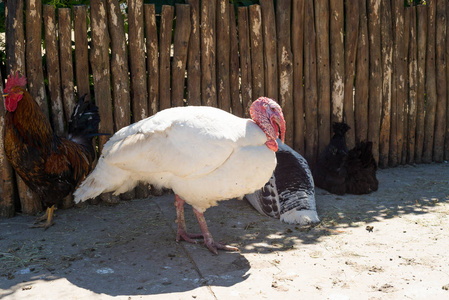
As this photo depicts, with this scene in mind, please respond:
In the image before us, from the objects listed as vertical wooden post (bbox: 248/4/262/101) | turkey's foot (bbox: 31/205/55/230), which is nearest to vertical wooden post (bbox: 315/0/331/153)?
vertical wooden post (bbox: 248/4/262/101)

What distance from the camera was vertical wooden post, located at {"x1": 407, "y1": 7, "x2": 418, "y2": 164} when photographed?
23.0ft

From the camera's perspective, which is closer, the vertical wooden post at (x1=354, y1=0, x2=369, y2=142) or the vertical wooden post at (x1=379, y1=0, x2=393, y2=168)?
the vertical wooden post at (x1=354, y1=0, x2=369, y2=142)

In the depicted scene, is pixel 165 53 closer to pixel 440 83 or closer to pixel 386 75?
pixel 386 75

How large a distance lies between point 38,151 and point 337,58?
4140 mm

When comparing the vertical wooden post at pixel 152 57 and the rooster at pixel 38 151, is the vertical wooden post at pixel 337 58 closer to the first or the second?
the vertical wooden post at pixel 152 57

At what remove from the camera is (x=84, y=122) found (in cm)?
519

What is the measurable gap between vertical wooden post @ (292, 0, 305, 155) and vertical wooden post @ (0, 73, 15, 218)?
3.66 metres

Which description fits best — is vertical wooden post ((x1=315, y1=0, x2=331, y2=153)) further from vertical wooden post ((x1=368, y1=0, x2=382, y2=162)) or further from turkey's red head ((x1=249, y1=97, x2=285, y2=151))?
turkey's red head ((x1=249, y1=97, x2=285, y2=151))

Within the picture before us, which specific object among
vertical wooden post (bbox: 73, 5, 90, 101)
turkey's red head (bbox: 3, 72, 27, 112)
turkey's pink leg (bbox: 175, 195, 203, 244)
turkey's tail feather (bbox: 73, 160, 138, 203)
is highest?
vertical wooden post (bbox: 73, 5, 90, 101)

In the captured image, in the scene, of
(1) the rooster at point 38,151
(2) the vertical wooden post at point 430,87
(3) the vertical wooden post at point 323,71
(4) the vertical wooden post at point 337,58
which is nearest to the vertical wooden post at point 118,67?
(1) the rooster at point 38,151

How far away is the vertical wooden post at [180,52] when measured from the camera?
224 inches

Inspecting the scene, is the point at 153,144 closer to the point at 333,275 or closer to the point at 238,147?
the point at 238,147

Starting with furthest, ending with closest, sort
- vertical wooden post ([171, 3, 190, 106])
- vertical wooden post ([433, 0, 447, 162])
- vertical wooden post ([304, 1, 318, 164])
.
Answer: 1. vertical wooden post ([433, 0, 447, 162])
2. vertical wooden post ([304, 1, 318, 164])
3. vertical wooden post ([171, 3, 190, 106])

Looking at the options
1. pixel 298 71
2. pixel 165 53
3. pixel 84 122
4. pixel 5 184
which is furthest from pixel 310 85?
pixel 5 184
